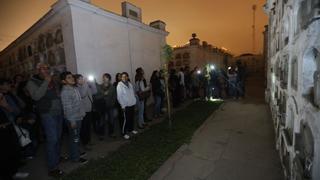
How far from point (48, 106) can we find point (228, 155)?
3.83 meters

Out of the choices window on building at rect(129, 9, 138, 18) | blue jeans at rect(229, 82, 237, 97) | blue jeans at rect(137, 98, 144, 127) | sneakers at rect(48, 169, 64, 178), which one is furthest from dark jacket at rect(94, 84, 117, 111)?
blue jeans at rect(229, 82, 237, 97)

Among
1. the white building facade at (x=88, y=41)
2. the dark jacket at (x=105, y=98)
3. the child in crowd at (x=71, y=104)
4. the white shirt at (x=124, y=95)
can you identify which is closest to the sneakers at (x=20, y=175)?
the child in crowd at (x=71, y=104)

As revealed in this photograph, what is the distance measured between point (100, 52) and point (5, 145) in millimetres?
4791

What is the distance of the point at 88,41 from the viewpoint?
7402 mm

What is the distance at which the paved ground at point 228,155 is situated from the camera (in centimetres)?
394

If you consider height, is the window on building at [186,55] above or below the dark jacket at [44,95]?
above

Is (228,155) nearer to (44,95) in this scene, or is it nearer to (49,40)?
(44,95)

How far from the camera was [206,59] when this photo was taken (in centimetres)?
2095

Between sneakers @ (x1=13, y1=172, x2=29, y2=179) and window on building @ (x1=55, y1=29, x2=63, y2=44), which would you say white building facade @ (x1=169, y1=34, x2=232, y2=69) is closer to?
window on building @ (x1=55, y1=29, x2=63, y2=44)

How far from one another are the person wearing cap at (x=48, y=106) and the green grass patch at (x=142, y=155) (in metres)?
0.51

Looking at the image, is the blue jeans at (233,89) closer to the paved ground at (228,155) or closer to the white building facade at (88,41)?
the white building facade at (88,41)

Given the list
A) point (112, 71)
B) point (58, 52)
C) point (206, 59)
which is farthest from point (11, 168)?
point (206, 59)

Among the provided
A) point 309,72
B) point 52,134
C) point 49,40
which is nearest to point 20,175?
point 52,134

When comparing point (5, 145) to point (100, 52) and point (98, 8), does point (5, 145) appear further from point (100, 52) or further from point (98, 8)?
point (98, 8)
